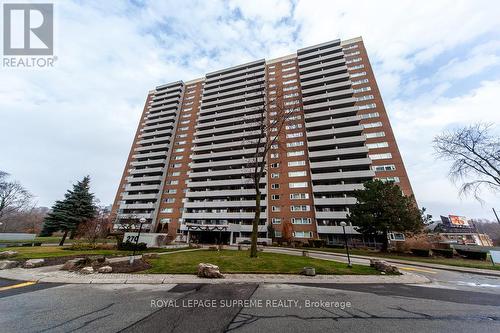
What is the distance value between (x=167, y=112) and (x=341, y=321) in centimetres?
7354

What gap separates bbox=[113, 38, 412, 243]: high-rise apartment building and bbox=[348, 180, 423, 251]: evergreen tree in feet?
33.4

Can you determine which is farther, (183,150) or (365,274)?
(183,150)

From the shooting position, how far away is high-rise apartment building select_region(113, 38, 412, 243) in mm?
41281

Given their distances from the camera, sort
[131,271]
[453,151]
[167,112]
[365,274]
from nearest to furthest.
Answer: [131,271] → [365,274] → [453,151] → [167,112]

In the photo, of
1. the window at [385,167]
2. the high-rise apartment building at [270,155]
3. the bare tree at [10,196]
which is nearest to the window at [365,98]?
the high-rise apartment building at [270,155]

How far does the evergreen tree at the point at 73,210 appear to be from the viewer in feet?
101

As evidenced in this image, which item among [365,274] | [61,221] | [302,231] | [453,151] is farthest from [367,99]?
[61,221]

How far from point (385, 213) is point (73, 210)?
160 feet

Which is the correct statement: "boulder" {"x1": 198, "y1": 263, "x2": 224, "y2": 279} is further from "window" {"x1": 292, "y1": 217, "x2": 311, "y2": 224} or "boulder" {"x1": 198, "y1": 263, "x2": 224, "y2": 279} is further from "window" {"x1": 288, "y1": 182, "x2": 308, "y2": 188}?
"window" {"x1": 288, "y1": 182, "x2": 308, "y2": 188}

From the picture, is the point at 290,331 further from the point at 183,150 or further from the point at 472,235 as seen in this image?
the point at 472,235

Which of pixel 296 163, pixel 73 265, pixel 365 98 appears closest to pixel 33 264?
pixel 73 265

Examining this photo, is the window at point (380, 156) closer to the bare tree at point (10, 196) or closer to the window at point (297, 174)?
the window at point (297, 174)

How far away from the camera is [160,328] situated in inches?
179

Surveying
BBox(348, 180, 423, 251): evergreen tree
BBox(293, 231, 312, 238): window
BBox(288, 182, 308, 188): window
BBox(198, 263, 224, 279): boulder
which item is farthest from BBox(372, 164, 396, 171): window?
BBox(198, 263, 224, 279): boulder
